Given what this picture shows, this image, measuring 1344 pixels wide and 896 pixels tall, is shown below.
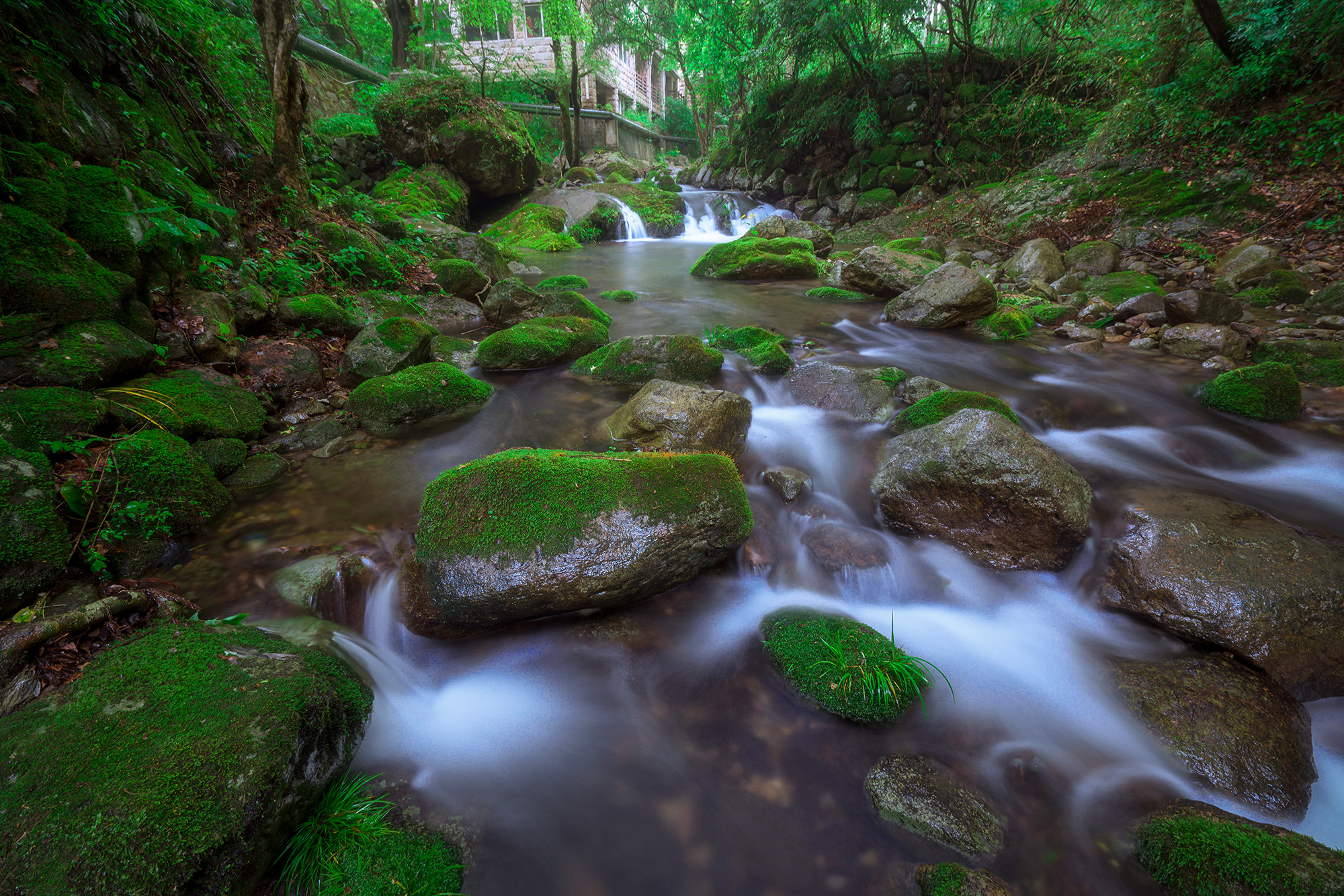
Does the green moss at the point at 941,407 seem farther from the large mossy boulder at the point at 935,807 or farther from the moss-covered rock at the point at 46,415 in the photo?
the moss-covered rock at the point at 46,415

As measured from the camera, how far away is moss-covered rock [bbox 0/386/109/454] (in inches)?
116

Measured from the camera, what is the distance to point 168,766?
66.2 inches

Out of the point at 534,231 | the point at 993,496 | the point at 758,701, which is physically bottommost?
the point at 758,701

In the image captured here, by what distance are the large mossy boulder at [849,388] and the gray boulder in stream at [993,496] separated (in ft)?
4.37

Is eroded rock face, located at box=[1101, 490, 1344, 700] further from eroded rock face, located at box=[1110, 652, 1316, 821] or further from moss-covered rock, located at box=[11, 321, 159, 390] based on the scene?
moss-covered rock, located at box=[11, 321, 159, 390]

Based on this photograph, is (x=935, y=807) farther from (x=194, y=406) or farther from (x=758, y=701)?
(x=194, y=406)

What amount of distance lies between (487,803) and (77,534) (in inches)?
105

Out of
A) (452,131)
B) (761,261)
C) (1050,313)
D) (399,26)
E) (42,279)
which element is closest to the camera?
(42,279)

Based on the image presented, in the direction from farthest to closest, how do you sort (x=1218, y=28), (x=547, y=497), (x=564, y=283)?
(x=564, y=283), (x=1218, y=28), (x=547, y=497)

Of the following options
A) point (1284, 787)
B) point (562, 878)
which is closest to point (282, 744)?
point (562, 878)

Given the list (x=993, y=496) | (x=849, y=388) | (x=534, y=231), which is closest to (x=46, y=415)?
(x=993, y=496)

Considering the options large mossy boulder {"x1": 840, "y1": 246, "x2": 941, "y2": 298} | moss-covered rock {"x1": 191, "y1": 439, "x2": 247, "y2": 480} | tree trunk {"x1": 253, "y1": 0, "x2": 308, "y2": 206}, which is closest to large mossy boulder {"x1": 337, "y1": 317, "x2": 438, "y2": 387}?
moss-covered rock {"x1": 191, "y1": 439, "x2": 247, "y2": 480}

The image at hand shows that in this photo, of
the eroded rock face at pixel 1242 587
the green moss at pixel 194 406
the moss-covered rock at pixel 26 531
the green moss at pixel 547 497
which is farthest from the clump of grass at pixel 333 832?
the eroded rock face at pixel 1242 587

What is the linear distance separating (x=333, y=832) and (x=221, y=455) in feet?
10.5
